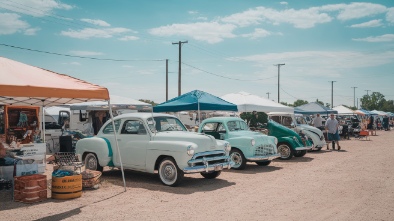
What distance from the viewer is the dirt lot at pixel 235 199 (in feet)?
19.4

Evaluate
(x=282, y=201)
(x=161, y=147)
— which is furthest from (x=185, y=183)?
(x=282, y=201)

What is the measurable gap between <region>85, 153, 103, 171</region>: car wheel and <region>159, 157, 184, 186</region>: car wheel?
2.31 m

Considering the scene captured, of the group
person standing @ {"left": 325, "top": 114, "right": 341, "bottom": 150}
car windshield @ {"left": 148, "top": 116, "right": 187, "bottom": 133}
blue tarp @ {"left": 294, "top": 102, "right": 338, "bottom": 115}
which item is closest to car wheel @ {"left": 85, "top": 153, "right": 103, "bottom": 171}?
car windshield @ {"left": 148, "top": 116, "right": 187, "bottom": 133}

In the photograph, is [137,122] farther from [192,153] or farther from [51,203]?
[51,203]

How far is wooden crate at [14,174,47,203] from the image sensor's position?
6.82 metres

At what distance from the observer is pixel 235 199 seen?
7.07 m

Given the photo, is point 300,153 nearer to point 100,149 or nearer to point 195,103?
point 195,103

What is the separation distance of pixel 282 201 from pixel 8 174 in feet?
21.3

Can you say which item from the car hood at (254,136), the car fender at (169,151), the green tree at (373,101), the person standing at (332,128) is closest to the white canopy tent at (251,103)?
the person standing at (332,128)

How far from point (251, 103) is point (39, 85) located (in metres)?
11.9

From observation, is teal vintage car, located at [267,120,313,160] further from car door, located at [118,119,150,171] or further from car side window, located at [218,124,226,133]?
car door, located at [118,119,150,171]

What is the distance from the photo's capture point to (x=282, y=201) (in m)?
6.84

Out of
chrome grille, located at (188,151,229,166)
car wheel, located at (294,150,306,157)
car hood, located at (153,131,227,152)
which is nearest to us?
chrome grille, located at (188,151,229,166)

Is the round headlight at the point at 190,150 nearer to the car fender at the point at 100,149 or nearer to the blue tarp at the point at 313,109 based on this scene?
the car fender at the point at 100,149
